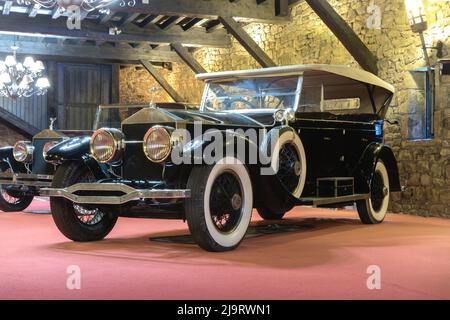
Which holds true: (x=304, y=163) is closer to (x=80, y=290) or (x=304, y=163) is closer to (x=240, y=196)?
(x=240, y=196)

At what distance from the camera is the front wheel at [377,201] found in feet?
21.3

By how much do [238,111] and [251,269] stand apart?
2.33 meters

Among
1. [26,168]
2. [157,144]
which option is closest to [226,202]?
[157,144]

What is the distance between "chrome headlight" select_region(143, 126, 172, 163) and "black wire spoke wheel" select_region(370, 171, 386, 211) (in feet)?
10.2

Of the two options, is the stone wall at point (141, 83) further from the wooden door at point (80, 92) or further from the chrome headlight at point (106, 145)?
the chrome headlight at point (106, 145)

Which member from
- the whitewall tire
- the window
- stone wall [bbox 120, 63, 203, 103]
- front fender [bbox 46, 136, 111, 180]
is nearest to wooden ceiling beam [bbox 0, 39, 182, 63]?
stone wall [bbox 120, 63, 203, 103]

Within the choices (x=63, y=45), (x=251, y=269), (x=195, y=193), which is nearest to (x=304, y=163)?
(x=195, y=193)

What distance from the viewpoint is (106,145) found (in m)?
4.69

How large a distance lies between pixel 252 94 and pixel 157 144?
1.85 meters

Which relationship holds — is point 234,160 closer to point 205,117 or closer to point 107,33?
point 205,117

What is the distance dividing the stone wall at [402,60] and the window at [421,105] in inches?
2.8

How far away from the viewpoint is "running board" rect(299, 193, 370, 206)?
527 cm

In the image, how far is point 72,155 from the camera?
16.2 feet

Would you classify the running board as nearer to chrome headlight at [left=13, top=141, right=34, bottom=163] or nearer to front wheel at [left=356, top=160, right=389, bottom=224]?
front wheel at [left=356, top=160, right=389, bottom=224]
